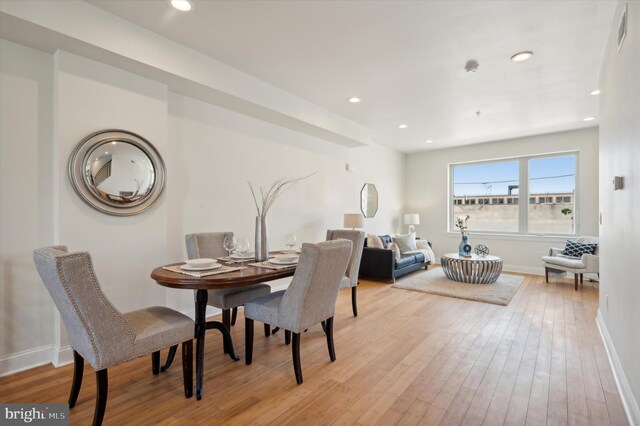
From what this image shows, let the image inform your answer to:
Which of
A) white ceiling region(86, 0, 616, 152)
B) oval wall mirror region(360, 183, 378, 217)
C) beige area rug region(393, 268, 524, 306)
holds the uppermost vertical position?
white ceiling region(86, 0, 616, 152)

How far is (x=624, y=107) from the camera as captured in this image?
2033 millimetres

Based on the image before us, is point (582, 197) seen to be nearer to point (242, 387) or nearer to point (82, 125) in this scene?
point (242, 387)

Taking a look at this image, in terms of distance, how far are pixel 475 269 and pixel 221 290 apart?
158 inches

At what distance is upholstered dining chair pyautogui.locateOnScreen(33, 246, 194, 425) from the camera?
1508 millimetres

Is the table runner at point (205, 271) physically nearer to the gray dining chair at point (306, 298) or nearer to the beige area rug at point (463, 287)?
the gray dining chair at point (306, 298)

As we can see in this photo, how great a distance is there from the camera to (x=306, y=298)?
7.01ft

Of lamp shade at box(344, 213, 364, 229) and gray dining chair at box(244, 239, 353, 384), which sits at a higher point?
lamp shade at box(344, 213, 364, 229)

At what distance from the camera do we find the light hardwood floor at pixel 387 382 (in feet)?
→ 5.98

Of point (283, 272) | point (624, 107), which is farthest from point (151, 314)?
point (624, 107)

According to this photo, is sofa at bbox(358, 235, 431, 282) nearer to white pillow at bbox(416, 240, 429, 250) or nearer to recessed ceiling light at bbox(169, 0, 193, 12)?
white pillow at bbox(416, 240, 429, 250)

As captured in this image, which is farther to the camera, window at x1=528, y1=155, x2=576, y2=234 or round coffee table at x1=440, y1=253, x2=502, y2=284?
window at x1=528, y1=155, x2=576, y2=234

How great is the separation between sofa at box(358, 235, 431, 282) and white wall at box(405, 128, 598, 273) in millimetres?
1937

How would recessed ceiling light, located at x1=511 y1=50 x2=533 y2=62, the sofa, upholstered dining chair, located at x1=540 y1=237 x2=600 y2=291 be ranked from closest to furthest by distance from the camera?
recessed ceiling light, located at x1=511 y1=50 x2=533 y2=62 < upholstered dining chair, located at x1=540 y1=237 x2=600 y2=291 < the sofa

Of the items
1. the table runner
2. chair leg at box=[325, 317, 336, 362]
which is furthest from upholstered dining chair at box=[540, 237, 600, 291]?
the table runner
